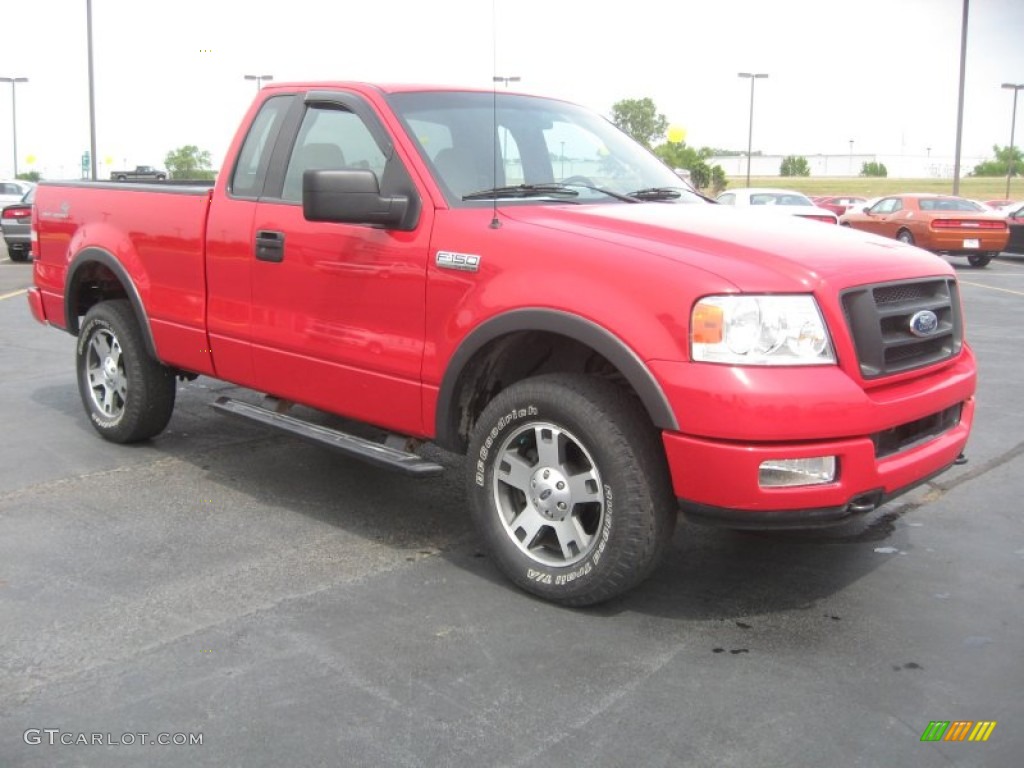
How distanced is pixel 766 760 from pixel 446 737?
892mm

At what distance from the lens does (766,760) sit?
9.45 ft

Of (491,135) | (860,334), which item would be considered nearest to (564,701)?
(860,334)

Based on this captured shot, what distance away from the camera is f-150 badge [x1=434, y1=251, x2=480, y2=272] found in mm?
4066

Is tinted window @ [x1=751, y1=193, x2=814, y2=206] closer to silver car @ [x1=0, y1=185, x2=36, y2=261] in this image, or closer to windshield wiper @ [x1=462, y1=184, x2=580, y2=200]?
silver car @ [x1=0, y1=185, x2=36, y2=261]

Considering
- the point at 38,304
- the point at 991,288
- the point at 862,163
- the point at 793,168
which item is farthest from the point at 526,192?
the point at 862,163

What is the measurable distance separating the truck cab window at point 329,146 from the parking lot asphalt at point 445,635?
1630 mm

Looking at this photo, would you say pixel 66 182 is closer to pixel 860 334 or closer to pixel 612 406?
pixel 612 406

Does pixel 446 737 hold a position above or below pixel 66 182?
below

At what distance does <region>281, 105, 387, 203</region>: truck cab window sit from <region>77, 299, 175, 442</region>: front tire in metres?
1.65

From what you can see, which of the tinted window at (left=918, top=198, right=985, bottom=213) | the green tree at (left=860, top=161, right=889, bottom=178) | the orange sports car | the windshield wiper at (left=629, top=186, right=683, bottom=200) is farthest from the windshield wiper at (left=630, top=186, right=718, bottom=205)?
the green tree at (left=860, top=161, right=889, bottom=178)

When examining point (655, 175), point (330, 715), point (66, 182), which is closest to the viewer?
point (330, 715)

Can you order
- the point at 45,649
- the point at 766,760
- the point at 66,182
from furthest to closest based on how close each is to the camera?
the point at 66,182
the point at 45,649
the point at 766,760

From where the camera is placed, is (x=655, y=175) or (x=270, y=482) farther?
(x=270, y=482)

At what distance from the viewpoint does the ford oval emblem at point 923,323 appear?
3.87 meters
